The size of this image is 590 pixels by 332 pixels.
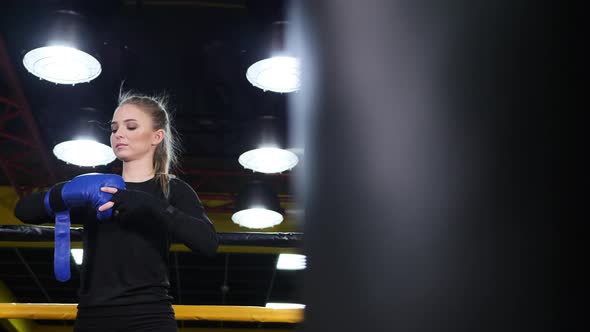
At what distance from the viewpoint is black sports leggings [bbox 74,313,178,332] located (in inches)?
61.4

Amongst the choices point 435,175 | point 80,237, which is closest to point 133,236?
point 80,237

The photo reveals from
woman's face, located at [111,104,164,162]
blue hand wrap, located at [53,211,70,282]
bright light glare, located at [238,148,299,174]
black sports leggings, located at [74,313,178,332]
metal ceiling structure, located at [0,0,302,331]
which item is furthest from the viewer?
bright light glare, located at [238,148,299,174]

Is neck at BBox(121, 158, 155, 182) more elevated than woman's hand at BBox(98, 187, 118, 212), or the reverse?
neck at BBox(121, 158, 155, 182)

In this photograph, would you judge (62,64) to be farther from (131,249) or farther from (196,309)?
(131,249)

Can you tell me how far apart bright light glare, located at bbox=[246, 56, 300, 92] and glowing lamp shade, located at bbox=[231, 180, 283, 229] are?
2.23 meters

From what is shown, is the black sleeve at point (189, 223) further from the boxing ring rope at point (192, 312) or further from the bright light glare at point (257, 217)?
the bright light glare at point (257, 217)

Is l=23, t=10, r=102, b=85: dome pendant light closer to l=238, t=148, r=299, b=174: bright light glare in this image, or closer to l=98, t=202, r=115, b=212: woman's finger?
l=238, t=148, r=299, b=174: bright light glare

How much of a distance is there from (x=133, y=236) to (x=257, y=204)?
17.3 feet

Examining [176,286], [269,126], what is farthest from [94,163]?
[176,286]

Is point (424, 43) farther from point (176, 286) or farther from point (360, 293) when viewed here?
point (176, 286)

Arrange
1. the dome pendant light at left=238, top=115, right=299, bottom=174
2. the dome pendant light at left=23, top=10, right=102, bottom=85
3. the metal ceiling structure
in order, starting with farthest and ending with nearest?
1. the dome pendant light at left=238, top=115, right=299, bottom=174
2. the metal ceiling structure
3. the dome pendant light at left=23, top=10, right=102, bottom=85

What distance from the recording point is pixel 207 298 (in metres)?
12.4

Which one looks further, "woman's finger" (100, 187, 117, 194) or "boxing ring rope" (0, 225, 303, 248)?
"boxing ring rope" (0, 225, 303, 248)

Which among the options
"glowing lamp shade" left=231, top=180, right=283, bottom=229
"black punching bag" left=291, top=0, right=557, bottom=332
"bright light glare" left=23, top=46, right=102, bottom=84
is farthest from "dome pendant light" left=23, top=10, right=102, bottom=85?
"black punching bag" left=291, top=0, right=557, bottom=332
